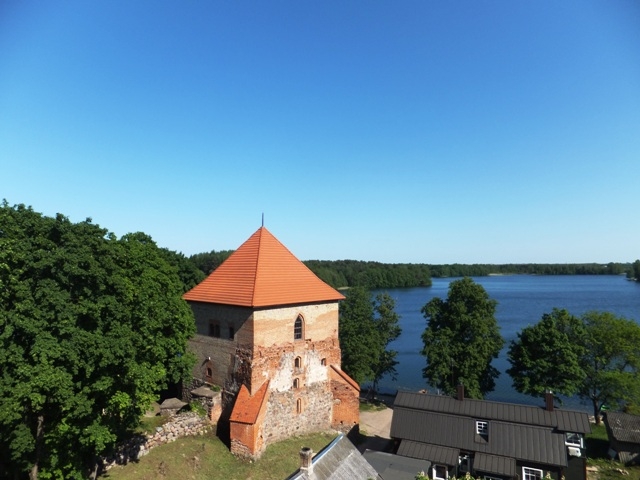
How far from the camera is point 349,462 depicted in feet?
50.1

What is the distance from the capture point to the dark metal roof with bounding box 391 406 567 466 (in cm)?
1923

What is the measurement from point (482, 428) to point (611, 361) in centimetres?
1305

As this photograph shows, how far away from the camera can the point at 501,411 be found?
21.0 meters

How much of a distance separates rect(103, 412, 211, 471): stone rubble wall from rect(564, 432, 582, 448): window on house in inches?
712

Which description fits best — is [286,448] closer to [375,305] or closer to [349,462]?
[349,462]

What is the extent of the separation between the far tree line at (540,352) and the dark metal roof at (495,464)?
8.06 meters

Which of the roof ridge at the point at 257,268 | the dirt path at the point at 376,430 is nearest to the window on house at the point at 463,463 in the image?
the dirt path at the point at 376,430

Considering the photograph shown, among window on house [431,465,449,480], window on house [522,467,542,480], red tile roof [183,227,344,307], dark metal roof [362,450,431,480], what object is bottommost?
window on house [431,465,449,480]

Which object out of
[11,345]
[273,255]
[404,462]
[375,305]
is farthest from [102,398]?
[375,305]

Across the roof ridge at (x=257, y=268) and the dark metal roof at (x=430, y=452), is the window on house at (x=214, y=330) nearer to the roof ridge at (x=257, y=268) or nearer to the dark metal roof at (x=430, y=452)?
the roof ridge at (x=257, y=268)

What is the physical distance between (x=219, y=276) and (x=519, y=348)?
68.3 feet

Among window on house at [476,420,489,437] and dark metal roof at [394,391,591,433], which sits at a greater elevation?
dark metal roof at [394,391,591,433]

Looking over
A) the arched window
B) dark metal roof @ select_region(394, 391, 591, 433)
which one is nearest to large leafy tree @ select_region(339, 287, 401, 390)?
dark metal roof @ select_region(394, 391, 591, 433)

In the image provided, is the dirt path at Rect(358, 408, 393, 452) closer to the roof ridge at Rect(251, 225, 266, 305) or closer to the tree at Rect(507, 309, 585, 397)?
the tree at Rect(507, 309, 585, 397)
